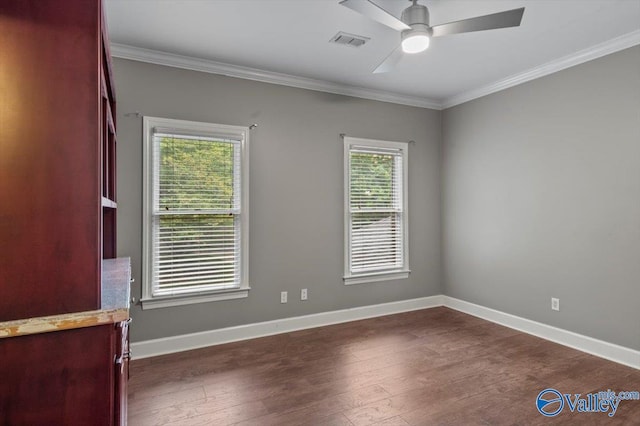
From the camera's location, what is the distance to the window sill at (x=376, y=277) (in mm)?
4262

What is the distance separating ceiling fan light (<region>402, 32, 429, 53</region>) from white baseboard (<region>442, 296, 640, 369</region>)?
3.11m

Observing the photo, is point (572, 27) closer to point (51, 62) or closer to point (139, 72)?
point (51, 62)

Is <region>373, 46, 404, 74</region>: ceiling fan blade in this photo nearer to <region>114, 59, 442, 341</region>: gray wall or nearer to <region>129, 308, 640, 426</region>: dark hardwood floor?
<region>114, 59, 442, 341</region>: gray wall

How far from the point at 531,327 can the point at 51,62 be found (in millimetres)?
4517

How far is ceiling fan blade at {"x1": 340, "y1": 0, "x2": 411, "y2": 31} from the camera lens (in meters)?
1.99

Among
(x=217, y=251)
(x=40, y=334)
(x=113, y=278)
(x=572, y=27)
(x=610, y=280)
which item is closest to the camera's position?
(x=40, y=334)

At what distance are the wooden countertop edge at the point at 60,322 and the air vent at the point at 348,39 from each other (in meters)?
2.71

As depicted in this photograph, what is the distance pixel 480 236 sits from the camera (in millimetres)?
4398

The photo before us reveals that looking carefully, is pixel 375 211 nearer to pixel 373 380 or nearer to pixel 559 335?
pixel 373 380

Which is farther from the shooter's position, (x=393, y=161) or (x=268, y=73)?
(x=393, y=161)

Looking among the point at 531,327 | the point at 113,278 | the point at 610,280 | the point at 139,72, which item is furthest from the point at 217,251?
the point at 610,280

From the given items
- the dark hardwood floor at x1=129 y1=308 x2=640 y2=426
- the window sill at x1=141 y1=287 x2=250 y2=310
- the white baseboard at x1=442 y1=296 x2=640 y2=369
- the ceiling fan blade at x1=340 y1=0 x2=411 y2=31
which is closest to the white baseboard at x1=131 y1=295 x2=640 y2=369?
the white baseboard at x1=442 y1=296 x2=640 y2=369

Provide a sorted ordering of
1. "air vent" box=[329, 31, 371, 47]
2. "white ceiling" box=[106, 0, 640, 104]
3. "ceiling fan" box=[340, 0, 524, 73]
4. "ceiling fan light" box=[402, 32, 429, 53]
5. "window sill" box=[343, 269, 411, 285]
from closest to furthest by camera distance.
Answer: "ceiling fan" box=[340, 0, 524, 73], "ceiling fan light" box=[402, 32, 429, 53], "white ceiling" box=[106, 0, 640, 104], "air vent" box=[329, 31, 371, 47], "window sill" box=[343, 269, 411, 285]

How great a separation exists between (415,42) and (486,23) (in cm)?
46
